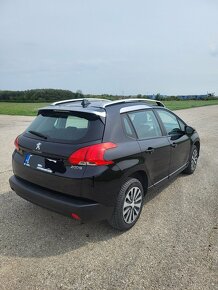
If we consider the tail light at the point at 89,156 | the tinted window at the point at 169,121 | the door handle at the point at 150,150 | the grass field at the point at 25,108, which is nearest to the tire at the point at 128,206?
the door handle at the point at 150,150

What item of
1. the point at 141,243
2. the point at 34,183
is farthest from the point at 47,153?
the point at 141,243

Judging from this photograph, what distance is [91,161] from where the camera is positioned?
10.7ft

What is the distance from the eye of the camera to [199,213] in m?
4.34

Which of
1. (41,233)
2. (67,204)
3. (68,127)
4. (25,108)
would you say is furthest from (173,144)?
(25,108)

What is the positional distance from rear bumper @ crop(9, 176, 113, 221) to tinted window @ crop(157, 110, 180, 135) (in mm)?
2009

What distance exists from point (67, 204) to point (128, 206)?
2.93 ft

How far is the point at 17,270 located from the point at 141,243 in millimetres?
1439

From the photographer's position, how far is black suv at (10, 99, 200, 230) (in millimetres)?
3305

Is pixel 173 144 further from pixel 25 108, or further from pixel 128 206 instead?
pixel 25 108

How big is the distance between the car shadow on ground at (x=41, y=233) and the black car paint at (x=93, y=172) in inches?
16.9

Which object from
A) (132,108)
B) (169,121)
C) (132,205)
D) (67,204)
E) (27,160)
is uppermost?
(132,108)

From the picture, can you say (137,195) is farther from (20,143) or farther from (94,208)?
(20,143)

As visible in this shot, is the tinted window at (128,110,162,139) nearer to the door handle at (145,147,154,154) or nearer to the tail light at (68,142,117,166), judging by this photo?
the door handle at (145,147,154,154)

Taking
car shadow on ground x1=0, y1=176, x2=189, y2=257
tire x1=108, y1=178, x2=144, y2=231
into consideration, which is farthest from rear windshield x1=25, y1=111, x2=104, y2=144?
car shadow on ground x1=0, y1=176, x2=189, y2=257
